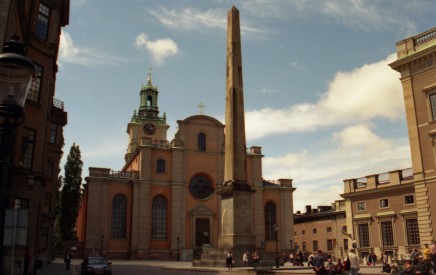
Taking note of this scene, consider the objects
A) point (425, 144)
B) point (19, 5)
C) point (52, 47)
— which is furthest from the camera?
point (425, 144)

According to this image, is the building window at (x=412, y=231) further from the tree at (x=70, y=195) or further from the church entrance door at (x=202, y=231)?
the tree at (x=70, y=195)

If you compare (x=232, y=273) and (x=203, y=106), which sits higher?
(x=203, y=106)

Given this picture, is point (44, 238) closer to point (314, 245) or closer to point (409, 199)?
point (409, 199)

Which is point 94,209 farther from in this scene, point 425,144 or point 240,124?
point 425,144

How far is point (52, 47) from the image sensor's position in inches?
848

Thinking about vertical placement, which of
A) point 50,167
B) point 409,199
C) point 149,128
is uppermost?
point 149,128

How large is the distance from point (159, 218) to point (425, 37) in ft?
108

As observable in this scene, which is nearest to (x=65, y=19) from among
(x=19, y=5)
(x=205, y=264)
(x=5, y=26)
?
(x=19, y=5)

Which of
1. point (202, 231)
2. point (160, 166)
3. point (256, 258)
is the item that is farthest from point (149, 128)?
point (256, 258)

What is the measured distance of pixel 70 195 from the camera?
49.5 meters

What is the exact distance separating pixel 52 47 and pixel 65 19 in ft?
21.7

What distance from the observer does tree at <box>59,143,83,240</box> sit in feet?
159

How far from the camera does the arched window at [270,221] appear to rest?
54656mm

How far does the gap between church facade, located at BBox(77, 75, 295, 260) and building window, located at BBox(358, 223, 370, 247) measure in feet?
46.8
